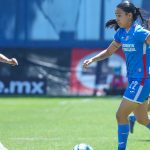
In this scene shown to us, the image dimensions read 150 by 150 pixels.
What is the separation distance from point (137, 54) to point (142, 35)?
0.25m

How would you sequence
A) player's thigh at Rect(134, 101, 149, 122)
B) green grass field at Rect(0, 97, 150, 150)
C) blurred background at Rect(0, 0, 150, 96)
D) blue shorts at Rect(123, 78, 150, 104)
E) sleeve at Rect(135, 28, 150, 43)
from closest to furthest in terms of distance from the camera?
sleeve at Rect(135, 28, 150, 43) < blue shorts at Rect(123, 78, 150, 104) < player's thigh at Rect(134, 101, 149, 122) < green grass field at Rect(0, 97, 150, 150) < blurred background at Rect(0, 0, 150, 96)

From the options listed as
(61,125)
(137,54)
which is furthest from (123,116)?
(61,125)

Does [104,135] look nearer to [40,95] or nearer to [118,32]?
[118,32]

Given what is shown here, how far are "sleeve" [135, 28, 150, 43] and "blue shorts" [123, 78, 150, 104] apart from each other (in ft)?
1.70

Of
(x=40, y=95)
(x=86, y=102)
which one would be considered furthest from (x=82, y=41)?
(x=86, y=102)

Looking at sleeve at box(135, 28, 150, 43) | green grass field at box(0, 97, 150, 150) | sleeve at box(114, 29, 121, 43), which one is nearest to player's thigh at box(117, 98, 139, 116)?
sleeve at box(135, 28, 150, 43)

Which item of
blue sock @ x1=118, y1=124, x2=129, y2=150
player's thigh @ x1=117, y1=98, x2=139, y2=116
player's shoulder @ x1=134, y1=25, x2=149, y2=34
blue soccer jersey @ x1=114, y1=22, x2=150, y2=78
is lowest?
blue sock @ x1=118, y1=124, x2=129, y2=150

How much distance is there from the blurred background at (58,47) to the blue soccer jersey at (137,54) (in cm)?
1477

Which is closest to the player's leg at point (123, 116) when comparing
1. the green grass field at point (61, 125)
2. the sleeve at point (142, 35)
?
the sleeve at point (142, 35)

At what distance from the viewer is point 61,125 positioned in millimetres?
14734

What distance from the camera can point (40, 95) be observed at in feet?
80.9

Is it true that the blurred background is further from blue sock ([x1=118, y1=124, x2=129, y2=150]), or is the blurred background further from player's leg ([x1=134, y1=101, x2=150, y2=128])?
blue sock ([x1=118, y1=124, x2=129, y2=150])

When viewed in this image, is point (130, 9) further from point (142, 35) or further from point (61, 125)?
point (61, 125)

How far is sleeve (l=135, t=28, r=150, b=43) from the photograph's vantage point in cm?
945
